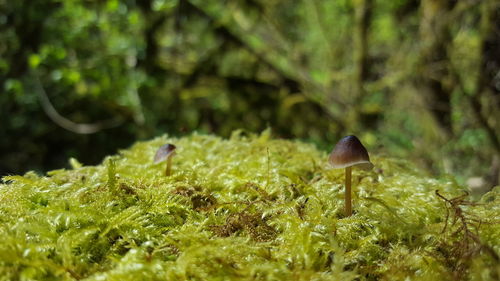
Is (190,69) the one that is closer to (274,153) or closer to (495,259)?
(274,153)

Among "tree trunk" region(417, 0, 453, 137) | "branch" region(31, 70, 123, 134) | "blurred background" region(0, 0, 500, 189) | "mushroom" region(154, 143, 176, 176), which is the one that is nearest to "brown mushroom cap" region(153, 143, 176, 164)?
"mushroom" region(154, 143, 176, 176)

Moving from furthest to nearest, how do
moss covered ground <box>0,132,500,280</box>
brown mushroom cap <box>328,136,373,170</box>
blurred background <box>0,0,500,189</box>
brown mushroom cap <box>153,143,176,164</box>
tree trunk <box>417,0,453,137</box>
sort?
1. tree trunk <box>417,0,453,137</box>
2. blurred background <box>0,0,500,189</box>
3. brown mushroom cap <box>153,143,176,164</box>
4. brown mushroom cap <box>328,136,373,170</box>
5. moss covered ground <box>0,132,500,280</box>

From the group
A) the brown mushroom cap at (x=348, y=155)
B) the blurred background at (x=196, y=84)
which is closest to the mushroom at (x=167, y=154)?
the brown mushroom cap at (x=348, y=155)

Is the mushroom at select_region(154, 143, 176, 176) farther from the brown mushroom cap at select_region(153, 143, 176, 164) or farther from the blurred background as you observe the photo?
the blurred background

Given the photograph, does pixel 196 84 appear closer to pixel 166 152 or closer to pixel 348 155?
pixel 166 152

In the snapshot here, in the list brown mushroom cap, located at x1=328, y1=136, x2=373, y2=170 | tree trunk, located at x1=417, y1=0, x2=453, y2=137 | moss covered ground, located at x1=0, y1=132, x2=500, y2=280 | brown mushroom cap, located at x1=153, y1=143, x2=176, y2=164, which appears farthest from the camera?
tree trunk, located at x1=417, y1=0, x2=453, y2=137

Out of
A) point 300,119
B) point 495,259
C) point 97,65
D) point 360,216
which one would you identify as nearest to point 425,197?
point 360,216
